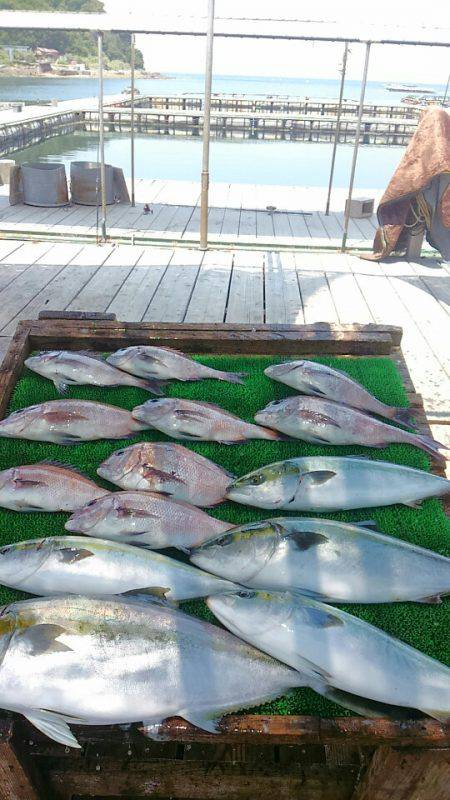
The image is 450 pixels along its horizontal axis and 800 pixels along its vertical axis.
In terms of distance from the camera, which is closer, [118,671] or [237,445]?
[118,671]

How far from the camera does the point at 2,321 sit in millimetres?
5641

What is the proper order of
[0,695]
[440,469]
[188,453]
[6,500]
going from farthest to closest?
[440,469], [188,453], [6,500], [0,695]

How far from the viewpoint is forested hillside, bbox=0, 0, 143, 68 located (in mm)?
101188

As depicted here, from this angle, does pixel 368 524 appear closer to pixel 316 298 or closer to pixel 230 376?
pixel 230 376

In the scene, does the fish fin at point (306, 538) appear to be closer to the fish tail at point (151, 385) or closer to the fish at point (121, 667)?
the fish at point (121, 667)

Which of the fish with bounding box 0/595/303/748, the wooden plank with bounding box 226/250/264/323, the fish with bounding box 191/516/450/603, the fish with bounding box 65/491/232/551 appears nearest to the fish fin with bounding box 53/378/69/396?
the fish with bounding box 65/491/232/551

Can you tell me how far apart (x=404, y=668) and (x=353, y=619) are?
23 cm

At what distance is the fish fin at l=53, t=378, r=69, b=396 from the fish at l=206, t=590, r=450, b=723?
1.84 meters

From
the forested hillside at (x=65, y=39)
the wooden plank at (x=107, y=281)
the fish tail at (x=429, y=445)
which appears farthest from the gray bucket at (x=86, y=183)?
the forested hillside at (x=65, y=39)

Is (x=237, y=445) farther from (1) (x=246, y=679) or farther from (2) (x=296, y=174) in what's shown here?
(2) (x=296, y=174)

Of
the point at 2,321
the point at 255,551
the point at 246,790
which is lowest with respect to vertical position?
the point at 246,790

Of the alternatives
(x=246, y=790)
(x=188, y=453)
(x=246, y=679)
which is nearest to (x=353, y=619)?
(x=246, y=679)

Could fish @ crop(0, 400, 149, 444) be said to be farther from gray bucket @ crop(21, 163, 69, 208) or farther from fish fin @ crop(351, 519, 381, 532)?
gray bucket @ crop(21, 163, 69, 208)

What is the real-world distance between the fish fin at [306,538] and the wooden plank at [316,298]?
12.7ft
